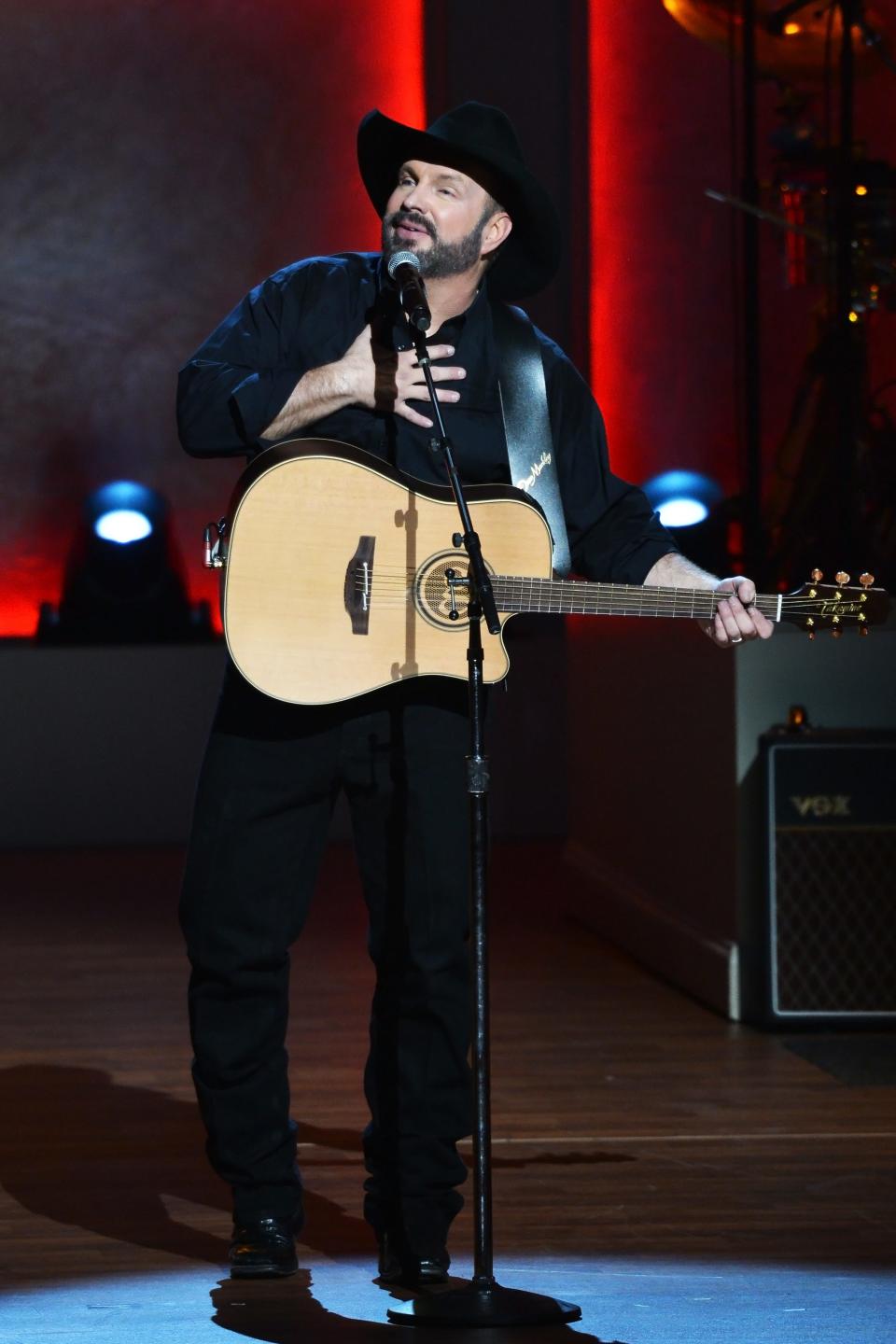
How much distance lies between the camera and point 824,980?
4352 mm

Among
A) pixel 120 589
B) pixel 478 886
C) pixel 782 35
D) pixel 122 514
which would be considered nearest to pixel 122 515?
pixel 122 514

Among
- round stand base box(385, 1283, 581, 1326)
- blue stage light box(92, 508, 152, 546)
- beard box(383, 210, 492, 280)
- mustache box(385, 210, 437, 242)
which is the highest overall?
blue stage light box(92, 508, 152, 546)

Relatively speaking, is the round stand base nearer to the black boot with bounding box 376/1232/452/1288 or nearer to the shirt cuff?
the black boot with bounding box 376/1232/452/1288

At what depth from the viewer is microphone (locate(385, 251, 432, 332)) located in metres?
2.28

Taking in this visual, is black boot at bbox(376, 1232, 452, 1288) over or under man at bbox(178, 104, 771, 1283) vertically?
under

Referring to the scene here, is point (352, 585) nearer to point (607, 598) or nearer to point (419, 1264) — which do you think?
point (607, 598)

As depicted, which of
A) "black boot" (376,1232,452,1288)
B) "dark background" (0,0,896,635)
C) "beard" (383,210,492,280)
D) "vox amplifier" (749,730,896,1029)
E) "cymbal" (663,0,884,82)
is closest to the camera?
"beard" (383,210,492,280)

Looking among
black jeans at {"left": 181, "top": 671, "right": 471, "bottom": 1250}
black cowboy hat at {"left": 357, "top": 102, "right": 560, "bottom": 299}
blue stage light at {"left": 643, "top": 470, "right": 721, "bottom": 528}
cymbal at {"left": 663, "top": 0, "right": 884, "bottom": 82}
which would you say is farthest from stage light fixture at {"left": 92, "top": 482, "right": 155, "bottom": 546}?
black jeans at {"left": 181, "top": 671, "right": 471, "bottom": 1250}

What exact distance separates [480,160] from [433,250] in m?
0.14

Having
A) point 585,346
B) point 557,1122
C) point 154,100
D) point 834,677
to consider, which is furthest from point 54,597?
point 557,1122

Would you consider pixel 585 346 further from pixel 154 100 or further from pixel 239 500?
pixel 239 500

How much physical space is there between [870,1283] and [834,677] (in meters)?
2.04

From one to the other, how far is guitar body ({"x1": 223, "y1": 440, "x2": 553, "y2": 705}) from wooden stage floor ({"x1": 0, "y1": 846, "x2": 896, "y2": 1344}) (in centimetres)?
87

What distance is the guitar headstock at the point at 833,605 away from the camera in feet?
8.39
